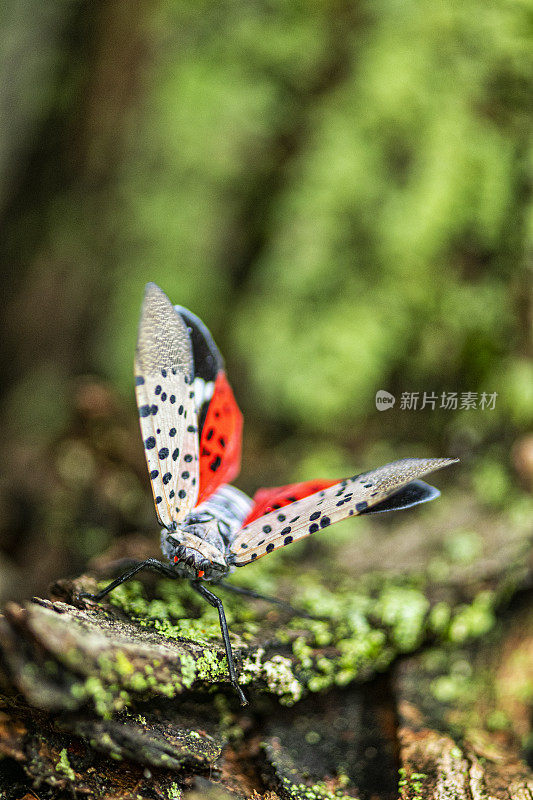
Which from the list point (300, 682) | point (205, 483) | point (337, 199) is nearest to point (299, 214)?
point (337, 199)

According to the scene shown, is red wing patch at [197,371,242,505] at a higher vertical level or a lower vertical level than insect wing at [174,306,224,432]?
lower

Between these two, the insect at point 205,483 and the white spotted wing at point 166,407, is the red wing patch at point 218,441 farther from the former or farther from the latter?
the white spotted wing at point 166,407

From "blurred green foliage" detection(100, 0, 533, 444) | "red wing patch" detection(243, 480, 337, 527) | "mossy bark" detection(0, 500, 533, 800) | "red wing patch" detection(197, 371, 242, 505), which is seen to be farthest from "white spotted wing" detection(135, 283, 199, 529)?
"blurred green foliage" detection(100, 0, 533, 444)

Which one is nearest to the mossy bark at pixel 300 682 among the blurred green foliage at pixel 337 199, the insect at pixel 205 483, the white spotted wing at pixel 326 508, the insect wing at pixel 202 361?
the insect at pixel 205 483

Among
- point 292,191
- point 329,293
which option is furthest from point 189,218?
point 329,293

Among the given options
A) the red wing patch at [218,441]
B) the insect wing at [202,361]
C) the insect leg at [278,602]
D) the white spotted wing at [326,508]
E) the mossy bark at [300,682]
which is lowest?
the mossy bark at [300,682]

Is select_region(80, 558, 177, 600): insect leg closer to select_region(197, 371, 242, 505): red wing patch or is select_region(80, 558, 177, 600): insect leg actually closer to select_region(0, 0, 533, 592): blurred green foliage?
select_region(197, 371, 242, 505): red wing patch

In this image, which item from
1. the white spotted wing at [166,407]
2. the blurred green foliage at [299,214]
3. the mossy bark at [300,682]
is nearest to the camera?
the mossy bark at [300,682]
